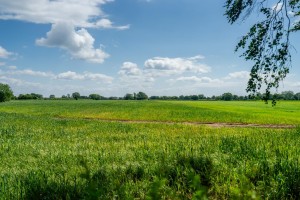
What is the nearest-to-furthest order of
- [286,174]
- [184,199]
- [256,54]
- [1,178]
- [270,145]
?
[184,199] < [286,174] < [1,178] < [256,54] < [270,145]

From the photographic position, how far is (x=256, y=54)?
9.69 m

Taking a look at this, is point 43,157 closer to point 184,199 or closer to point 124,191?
point 124,191

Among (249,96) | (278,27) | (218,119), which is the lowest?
(218,119)

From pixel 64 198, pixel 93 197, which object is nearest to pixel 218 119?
pixel 64 198

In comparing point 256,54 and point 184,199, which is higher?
point 256,54

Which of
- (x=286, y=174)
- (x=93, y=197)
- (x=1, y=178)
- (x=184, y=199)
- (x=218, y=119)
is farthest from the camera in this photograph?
(x=218, y=119)

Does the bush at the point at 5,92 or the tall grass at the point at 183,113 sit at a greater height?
the bush at the point at 5,92

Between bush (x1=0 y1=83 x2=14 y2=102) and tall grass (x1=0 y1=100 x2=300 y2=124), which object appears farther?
bush (x1=0 y1=83 x2=14 y2=102)

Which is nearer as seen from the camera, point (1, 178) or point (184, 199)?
point (184, 199)

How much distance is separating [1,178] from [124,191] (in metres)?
3.57

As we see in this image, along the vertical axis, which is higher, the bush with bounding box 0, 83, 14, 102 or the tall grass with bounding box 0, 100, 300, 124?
the bush with bounding box 0, 83, 14, 102

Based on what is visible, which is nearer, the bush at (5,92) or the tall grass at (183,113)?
the tall grass at (183,113)

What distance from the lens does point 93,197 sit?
292 cm

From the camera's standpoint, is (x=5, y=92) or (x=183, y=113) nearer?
(x=183, y=113)
